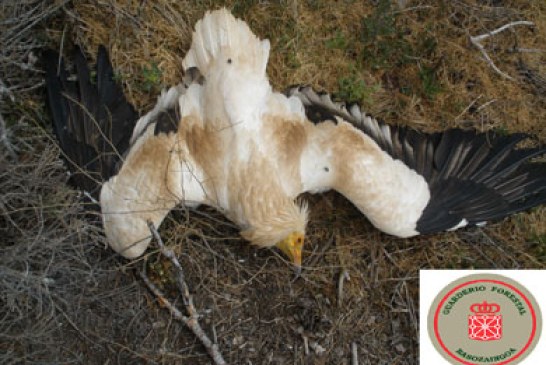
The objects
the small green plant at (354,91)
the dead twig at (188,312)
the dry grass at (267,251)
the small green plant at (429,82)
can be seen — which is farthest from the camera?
the small green plant at (429,82)

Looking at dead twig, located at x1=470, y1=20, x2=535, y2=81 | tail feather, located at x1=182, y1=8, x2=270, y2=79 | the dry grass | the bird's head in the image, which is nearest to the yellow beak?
the bird's head

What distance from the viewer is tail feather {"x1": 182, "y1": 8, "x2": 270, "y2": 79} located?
3188 mm

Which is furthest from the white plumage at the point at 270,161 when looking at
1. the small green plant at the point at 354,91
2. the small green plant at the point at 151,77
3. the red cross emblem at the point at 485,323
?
the red cross emblem at the point at 485,323

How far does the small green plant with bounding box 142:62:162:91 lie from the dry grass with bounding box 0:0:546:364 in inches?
0.4

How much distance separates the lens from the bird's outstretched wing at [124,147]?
305 cm

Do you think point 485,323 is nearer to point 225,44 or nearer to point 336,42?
point 336,42

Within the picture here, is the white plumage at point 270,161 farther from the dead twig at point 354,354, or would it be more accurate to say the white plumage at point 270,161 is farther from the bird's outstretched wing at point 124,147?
the dead twig at point 354,354

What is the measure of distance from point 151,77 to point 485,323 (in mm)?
2202

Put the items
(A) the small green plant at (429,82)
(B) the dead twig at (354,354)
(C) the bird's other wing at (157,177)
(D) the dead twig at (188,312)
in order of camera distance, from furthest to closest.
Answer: (A) the small green plant at (429,82) < (B) the dead twig at (354,354) < (D) the dead twig at (188,312) < (C) the bird's other wing at (157,177)

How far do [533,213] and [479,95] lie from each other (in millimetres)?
768

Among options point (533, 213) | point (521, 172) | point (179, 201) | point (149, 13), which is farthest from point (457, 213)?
point (149, 13)

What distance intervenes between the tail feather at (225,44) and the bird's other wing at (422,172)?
269 mm

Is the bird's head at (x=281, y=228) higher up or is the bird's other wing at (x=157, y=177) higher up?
the bird's other wing at (x=157, y=177)

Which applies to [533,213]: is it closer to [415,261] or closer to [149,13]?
[415,261]
